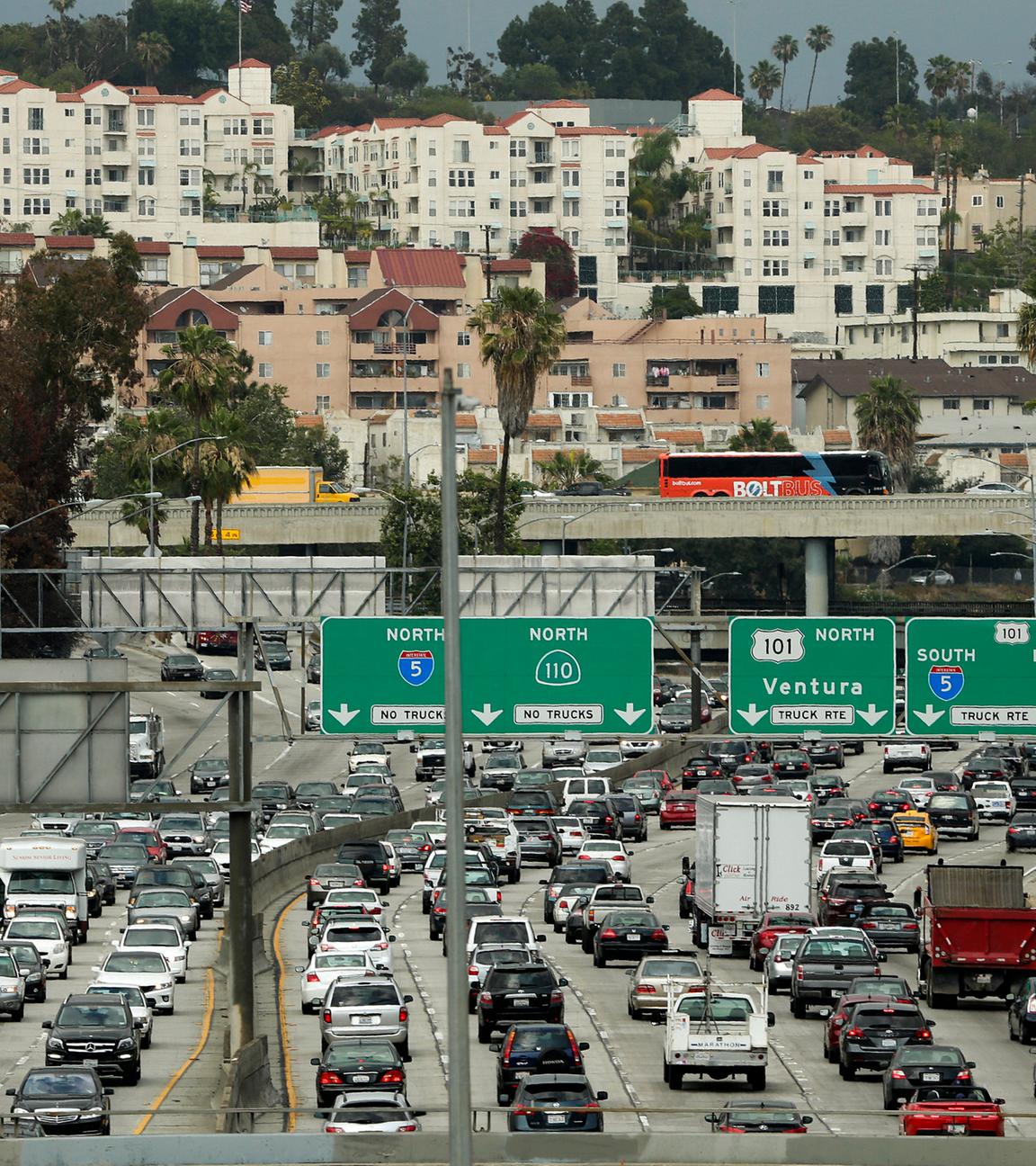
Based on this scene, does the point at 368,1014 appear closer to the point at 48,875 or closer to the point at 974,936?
the point at 974,936

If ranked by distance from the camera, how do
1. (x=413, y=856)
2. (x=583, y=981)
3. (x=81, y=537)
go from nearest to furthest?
1. (x=583, y=981)
2. (x=413, y=856)
3. (x=81, y=537)

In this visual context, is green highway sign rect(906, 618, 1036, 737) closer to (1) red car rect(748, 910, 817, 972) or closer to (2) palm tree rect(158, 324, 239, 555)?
(1) red car rect(748, 910, 817, 972)

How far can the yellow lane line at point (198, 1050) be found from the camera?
31.8 m

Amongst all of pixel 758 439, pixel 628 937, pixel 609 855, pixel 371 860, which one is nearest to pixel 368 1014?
pixel 628 937

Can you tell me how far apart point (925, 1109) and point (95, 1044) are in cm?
1183

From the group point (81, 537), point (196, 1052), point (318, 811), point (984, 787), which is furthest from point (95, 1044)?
point (81, 537)

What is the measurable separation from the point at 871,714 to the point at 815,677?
1214 mm

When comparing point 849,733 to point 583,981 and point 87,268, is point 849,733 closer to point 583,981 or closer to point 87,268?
point 583,981

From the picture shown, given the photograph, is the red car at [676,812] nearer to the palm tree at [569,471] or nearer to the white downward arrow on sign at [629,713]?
the white downward arrow on sign at [629,713]

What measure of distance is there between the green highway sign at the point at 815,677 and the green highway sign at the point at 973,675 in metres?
0.59

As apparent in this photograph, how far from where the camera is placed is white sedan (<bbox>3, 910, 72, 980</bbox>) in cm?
4588

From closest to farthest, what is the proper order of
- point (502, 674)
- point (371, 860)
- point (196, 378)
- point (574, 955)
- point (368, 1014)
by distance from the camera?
point (368, 1014) < point (502, 674) < point (574, 955) < point (371, 860) < point (196, 378)

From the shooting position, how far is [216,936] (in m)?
53.7

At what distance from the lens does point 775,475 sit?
129750mm
